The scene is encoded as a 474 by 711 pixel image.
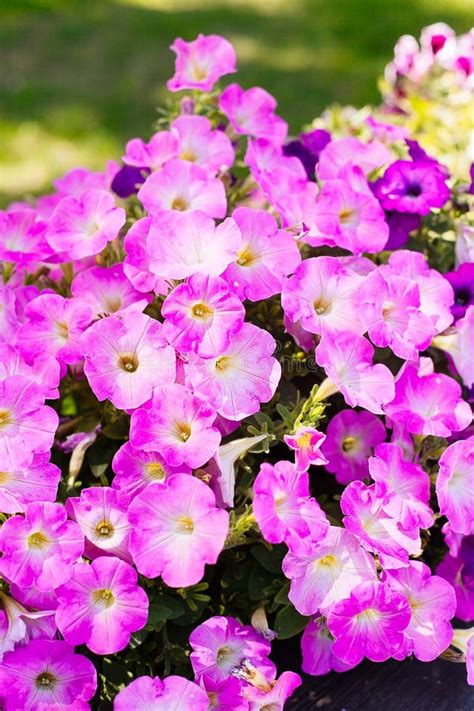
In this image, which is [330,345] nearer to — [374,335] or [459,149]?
[374,335]

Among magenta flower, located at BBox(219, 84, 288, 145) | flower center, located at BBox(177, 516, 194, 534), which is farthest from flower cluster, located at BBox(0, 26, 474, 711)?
magenta flower, located at BBox(219, 84, 288, 145)

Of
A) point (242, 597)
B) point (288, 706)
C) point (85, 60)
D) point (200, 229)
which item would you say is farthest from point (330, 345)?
point (85, 60)

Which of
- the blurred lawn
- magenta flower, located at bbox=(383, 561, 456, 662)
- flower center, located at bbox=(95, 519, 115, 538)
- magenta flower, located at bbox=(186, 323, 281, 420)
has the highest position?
magenta flower, located at bbox=(186, 323, 281, 420)

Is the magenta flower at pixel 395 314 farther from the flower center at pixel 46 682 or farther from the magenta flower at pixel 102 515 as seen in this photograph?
the flower center at pixel 46 682

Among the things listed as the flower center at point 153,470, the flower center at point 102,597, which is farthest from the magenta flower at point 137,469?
the flower center at point 102,597

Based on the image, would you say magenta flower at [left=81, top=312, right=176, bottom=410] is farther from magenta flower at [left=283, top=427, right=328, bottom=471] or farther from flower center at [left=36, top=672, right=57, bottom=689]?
flower center at [left=36, top=672, right=57, bottom=689]

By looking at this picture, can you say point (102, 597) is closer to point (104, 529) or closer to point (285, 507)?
point (104, 529)
